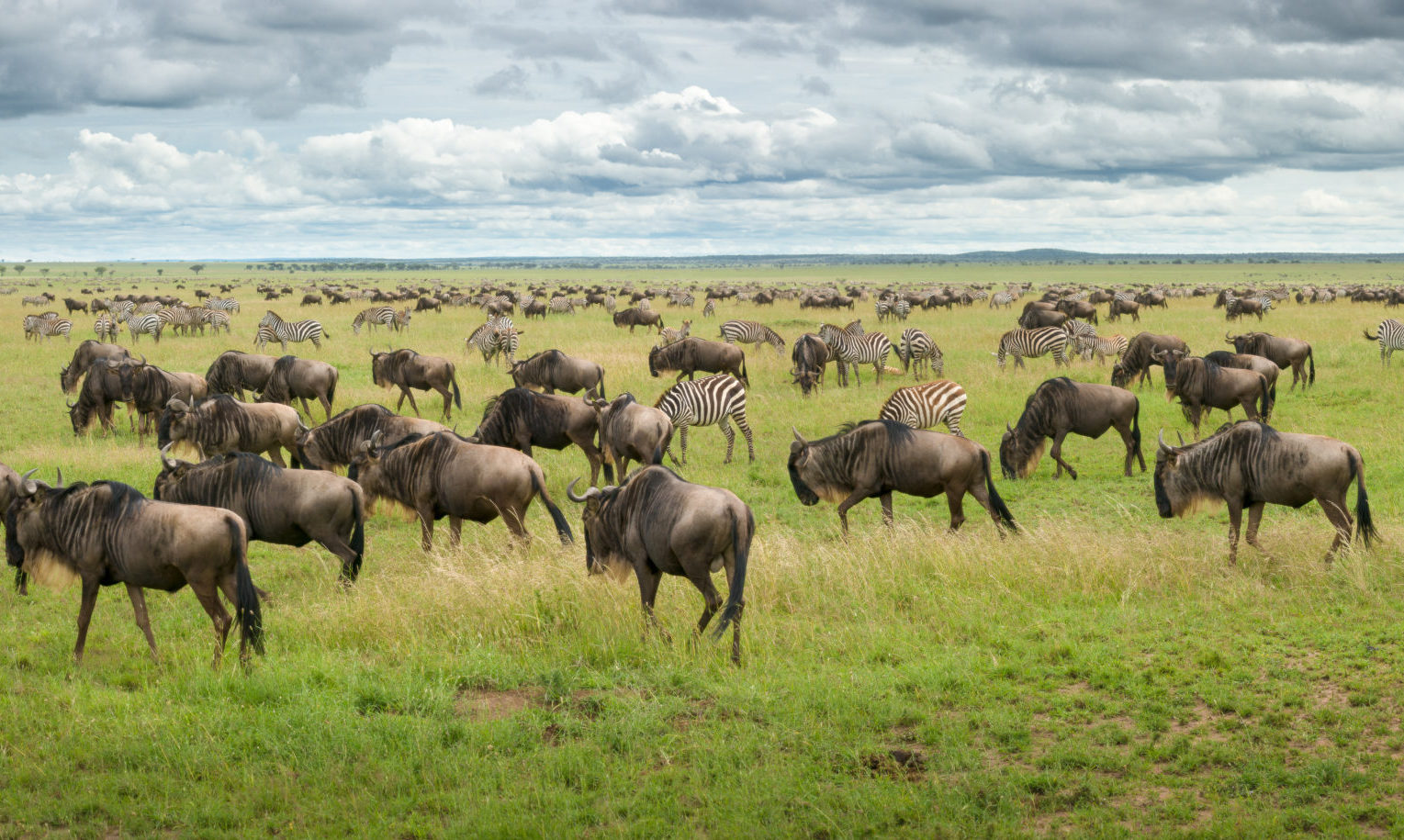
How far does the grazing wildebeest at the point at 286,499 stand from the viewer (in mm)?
9508

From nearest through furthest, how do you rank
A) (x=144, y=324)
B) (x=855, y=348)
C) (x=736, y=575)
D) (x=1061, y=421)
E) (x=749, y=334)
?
(x=736, y=575) < (x=1061, y=421) < (x=855, y=348) < (x=749, y=334) < (x=144, y=324)

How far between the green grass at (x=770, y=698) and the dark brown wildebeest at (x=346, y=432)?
5.40 ft

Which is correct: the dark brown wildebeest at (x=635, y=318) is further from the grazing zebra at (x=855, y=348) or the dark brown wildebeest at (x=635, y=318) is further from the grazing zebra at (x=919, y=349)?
the grazing zebra at (x=919, y=349)

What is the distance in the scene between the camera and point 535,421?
14719mm

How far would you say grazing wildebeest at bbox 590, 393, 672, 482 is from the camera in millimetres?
14484

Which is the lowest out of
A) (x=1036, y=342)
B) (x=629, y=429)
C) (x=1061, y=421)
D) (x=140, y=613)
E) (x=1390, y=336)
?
(x=140, y=613)

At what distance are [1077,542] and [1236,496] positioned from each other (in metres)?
1.68

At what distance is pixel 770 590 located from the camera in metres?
9.03

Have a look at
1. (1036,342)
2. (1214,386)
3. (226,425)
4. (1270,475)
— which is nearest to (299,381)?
(226,425)

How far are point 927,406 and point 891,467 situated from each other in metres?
6.76

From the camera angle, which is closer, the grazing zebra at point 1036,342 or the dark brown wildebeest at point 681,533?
the dark brown wildebeest at point 681,533

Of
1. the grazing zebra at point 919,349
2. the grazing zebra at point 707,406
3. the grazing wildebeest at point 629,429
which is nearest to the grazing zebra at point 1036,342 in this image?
the grazing zebra at point 919,349

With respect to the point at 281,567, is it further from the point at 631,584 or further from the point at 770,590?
the point at 770,590

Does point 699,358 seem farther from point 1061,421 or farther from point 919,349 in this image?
point 1061,421
